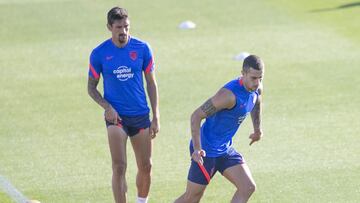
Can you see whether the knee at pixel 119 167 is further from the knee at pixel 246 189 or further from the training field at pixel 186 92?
the knee at pixel 246 189

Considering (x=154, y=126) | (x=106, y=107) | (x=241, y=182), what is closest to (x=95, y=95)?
(x=106, y=107)

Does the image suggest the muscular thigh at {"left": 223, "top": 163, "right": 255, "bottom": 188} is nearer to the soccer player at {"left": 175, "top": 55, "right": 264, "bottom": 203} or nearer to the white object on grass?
the soccer player at {"left": 175, "top": 55, "right": 264, "bottom": 203}

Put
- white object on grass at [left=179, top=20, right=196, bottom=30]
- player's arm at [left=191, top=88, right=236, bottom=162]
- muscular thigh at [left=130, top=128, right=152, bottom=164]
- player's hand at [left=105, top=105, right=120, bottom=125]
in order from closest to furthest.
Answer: player's arm at [left=191, top=88, right=236, bottom=162] < player's hand at [left=105, top=105, right=120, bottom=125] < muscular thigh at [left=130, top=128, right=152, bottom=164] < white object on grass at [left=179, top=20, right=196, bottom=30]

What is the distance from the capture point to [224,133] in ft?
37.6

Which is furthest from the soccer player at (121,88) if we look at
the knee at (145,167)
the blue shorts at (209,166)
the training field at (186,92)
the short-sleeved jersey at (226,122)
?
the training field at (186,92)

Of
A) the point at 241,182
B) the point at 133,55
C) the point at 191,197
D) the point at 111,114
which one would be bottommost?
the point at 191,197

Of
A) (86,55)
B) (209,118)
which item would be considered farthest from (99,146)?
(86,55)

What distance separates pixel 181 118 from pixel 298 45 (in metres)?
5.70

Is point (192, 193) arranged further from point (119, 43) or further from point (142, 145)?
point (119, 43)

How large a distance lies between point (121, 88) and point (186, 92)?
6.85m

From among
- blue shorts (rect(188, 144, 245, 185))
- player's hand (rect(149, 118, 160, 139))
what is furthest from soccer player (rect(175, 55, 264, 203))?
player's hand (rect(149, 118, 160, 139))

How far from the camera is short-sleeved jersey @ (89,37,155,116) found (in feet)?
39.1

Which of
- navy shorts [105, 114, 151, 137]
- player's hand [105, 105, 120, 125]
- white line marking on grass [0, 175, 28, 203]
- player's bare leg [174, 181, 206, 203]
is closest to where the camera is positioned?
player's bare leg [174, 181, 206, 203]

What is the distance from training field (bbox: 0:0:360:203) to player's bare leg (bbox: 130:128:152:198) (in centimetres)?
68
